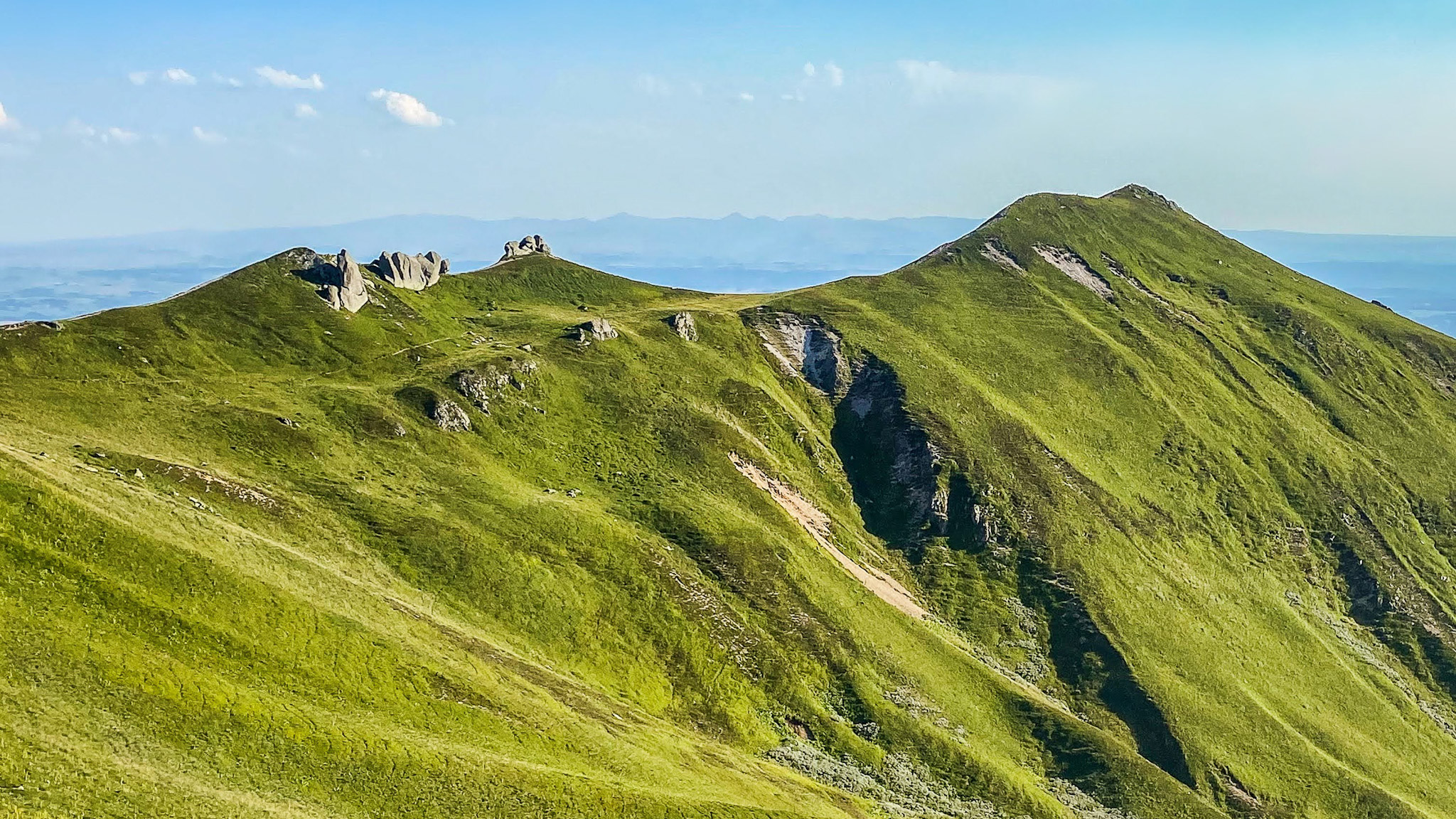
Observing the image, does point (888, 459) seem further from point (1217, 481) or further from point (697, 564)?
point (1217, 481)

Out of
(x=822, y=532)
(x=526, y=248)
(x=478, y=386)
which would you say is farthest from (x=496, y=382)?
(x=526, y=248)

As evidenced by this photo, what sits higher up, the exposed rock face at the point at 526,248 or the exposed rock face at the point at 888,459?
the exposed rock face at the point at 526,248

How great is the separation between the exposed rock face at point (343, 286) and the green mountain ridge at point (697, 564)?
3101 mm

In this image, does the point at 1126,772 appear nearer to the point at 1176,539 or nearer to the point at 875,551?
the point at 875,551

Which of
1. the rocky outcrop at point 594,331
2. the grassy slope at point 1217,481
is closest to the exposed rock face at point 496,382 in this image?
the rocky outcrop at point 594,331

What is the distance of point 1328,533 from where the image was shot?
151 meters

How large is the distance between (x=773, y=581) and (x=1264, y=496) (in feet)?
327

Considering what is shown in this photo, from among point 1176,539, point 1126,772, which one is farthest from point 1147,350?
point 1126,772

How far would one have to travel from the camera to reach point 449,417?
4321 inches

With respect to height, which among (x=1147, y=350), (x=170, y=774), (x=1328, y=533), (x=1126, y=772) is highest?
(x=1147, y=350)

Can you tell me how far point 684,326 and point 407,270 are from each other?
4374cm

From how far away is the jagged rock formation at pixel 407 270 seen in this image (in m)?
142

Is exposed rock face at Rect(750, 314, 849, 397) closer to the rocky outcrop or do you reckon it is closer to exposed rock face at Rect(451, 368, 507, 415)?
the rocky outcrop

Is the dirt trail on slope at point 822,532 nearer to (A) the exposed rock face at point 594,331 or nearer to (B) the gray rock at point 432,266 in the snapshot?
(A) the exposed rock face at point 594,331
